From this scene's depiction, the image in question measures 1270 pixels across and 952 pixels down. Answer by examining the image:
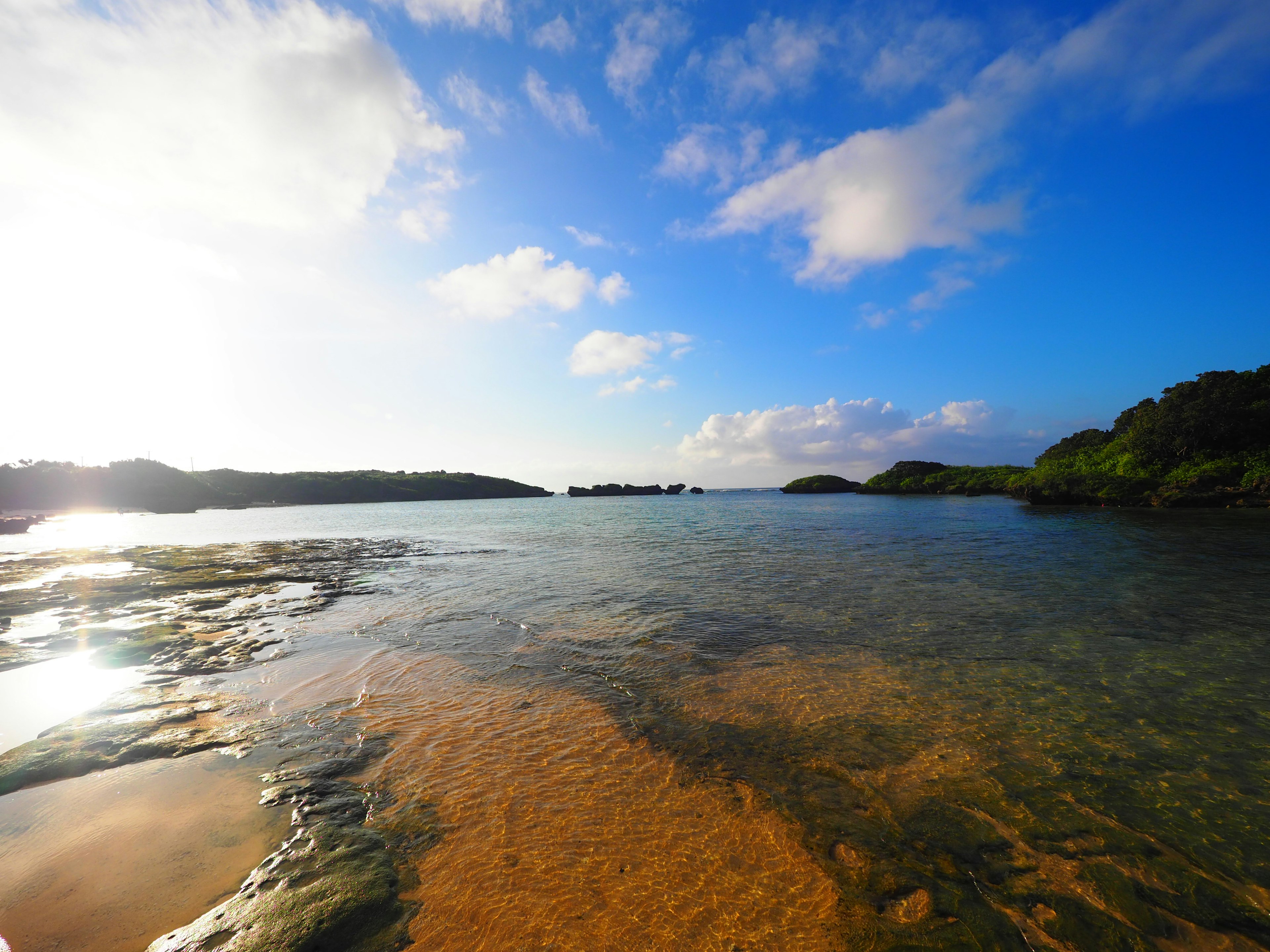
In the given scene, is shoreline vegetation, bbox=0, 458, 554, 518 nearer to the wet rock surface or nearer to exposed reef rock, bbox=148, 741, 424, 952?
the wet rock surface

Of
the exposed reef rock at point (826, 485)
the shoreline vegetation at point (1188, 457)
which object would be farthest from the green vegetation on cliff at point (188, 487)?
the shoreline vegetation at point (1188, 457)

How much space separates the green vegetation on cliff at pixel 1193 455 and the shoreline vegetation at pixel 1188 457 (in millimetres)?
71

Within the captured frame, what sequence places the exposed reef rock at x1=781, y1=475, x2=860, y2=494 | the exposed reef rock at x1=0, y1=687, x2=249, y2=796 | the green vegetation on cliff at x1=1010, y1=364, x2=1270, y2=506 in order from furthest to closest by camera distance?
the exposed reef rock at x1=781, y1=475, x2=860, y2=494, the green vegetation on cliff at x1=1010, y1=364, x2=1270, y2=506, the exposed reef rock at x1=0, y1=687, x2=249, y2=796

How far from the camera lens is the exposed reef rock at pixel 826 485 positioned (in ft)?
488

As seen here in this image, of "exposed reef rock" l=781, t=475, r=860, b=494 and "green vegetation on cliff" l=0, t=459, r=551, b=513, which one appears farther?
"exposed reef rock" l=781, t=475, r=860, b=494

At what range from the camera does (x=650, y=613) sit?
1431cm

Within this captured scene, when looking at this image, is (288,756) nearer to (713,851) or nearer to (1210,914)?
(713,851)

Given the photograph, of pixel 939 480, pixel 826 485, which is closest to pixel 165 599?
pixel 939 480

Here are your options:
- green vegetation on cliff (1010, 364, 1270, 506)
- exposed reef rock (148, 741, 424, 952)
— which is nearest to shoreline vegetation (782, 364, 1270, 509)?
green vegetation on cliff (1010, 364, 1270, 506)

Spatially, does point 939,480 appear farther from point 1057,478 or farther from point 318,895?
point 318,895

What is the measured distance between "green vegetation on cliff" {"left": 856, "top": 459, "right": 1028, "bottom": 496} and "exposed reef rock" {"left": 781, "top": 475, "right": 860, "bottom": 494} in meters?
10.6

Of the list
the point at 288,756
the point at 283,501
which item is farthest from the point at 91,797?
the point at 283,501

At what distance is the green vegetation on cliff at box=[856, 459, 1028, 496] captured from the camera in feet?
299

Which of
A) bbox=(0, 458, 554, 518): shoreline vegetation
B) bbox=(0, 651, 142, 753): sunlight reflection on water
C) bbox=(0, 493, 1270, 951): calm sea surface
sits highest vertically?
bbox=(0, 458, 554, 518): shoreline vegetation
